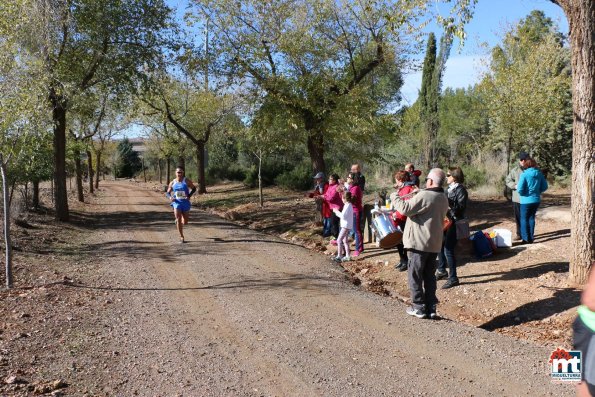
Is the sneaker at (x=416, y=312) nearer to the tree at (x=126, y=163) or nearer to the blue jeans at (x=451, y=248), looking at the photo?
the blue jeans at (x=451, y=248)

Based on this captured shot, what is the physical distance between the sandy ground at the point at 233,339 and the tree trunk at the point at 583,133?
1776 millimetres

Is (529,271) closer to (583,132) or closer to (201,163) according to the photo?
(583,132)

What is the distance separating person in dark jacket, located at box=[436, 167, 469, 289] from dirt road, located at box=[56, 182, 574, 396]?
4.16 feet

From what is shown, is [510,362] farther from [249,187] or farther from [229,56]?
[249,187]

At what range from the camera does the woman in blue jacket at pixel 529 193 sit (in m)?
9.74

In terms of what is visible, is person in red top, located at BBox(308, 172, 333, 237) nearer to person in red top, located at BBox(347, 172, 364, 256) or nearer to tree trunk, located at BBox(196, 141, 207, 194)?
person in red top, located at BBox(347, 172, 364, 256)

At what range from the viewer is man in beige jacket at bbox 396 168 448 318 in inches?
253

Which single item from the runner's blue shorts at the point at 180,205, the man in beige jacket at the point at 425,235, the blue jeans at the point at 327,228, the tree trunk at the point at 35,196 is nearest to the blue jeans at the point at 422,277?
the man in beige jacket at the point at 425,235

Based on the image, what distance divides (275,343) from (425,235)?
2386mm

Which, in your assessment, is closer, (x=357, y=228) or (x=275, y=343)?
(x=275, y=343)

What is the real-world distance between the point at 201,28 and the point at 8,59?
8029mm

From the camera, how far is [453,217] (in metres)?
8.15

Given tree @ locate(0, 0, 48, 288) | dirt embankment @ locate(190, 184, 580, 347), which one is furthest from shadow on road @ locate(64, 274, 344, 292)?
tree @ locate(0, 0, 48, 288)

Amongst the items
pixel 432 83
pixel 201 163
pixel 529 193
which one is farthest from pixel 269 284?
pixel 201 163
